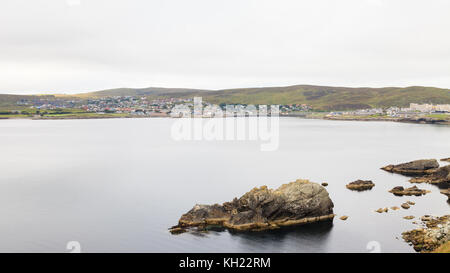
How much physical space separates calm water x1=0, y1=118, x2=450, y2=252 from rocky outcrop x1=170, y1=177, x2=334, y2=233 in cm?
170

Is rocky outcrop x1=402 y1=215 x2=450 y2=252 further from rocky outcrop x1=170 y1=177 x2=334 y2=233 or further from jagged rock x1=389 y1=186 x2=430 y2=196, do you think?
jagged rock x1=389 y1=186 x2=430 y2=196

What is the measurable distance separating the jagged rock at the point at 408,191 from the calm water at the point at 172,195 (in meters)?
1.30

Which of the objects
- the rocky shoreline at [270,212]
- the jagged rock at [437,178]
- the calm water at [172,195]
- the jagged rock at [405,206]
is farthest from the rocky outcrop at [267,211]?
the jagged rock at [437,178]

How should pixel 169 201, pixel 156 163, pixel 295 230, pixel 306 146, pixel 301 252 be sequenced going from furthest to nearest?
1. pixel 306 146
2. pixel 156 163
3. pixel 169 201
4. pixel 295 230
5. pixel 301 252

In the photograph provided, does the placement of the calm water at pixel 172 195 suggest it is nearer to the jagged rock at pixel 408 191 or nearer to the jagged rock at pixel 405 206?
the jagged rock at pixel 405 206

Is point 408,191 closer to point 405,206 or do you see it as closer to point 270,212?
point 405,206

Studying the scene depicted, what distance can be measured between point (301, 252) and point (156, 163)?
50.7 meters

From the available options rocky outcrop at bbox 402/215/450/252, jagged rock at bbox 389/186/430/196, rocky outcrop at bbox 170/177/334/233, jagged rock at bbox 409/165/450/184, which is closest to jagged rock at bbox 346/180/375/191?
jagged rock at bbox 389/186/430/196

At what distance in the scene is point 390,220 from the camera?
36.7m

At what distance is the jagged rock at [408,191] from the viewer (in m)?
47.1

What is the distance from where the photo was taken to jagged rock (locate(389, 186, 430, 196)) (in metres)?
47.1
